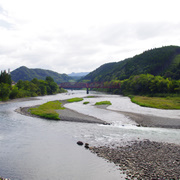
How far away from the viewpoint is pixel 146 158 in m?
20.8

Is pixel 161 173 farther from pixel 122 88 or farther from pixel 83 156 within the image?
pixel 122 88

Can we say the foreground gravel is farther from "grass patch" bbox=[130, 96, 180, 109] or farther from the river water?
"grass patch" bbox=[130, 96, 180, 109]

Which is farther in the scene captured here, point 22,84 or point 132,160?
point 22,84

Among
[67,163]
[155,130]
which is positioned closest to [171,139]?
[155,130]

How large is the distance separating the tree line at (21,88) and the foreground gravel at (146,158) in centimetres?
9106

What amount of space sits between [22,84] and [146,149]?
139538 mm

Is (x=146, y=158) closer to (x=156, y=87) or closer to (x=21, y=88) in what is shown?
(x=156, y=87)

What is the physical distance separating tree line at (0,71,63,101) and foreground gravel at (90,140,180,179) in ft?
299

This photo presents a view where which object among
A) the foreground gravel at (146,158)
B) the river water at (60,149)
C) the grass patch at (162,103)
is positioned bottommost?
the river water at (60,149)

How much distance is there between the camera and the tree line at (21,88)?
329 feet

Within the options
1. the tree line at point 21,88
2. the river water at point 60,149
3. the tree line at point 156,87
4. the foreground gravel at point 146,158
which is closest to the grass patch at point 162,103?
the tree line at point 156,87

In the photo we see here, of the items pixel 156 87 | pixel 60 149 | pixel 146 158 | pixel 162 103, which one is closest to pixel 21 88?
pixel 156 87

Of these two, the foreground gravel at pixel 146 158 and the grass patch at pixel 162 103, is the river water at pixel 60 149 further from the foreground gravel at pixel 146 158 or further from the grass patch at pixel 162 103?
the grass patch at pixel 162 103

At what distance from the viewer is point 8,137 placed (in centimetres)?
2984
